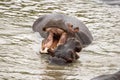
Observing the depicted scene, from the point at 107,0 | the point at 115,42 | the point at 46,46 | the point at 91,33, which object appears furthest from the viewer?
the point at 107,0

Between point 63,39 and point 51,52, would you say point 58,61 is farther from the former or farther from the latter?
point 63,39

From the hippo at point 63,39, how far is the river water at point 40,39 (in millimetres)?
164

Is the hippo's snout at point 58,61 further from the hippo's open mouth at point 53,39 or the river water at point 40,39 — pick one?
the hippo's open mouth at point 53,39

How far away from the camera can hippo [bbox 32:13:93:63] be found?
795cm

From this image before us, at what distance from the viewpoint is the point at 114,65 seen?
8078 millimetres

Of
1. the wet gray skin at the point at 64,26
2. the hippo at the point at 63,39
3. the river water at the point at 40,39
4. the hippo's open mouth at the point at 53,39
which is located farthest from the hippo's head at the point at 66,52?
the wet gray skin at the point at 64,26

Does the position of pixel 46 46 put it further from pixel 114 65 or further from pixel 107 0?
pixel 107 0

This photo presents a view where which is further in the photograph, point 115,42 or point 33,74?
point 115,42

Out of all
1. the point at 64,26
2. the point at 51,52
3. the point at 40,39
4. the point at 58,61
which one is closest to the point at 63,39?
the point at 64,26

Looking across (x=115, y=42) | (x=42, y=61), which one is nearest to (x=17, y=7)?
(x=115, y=42)

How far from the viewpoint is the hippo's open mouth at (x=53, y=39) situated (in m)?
8.58

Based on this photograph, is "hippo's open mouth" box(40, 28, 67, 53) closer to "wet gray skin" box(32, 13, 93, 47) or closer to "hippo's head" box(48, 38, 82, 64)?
"wet gray skin" box(32, 13, 93, 47)

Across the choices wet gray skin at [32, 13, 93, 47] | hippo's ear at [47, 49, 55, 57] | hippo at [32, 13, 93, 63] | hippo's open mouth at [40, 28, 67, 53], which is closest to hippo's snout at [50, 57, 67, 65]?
hippo at [32, 13, 93, 63]

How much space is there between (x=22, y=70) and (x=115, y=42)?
2.95 m
